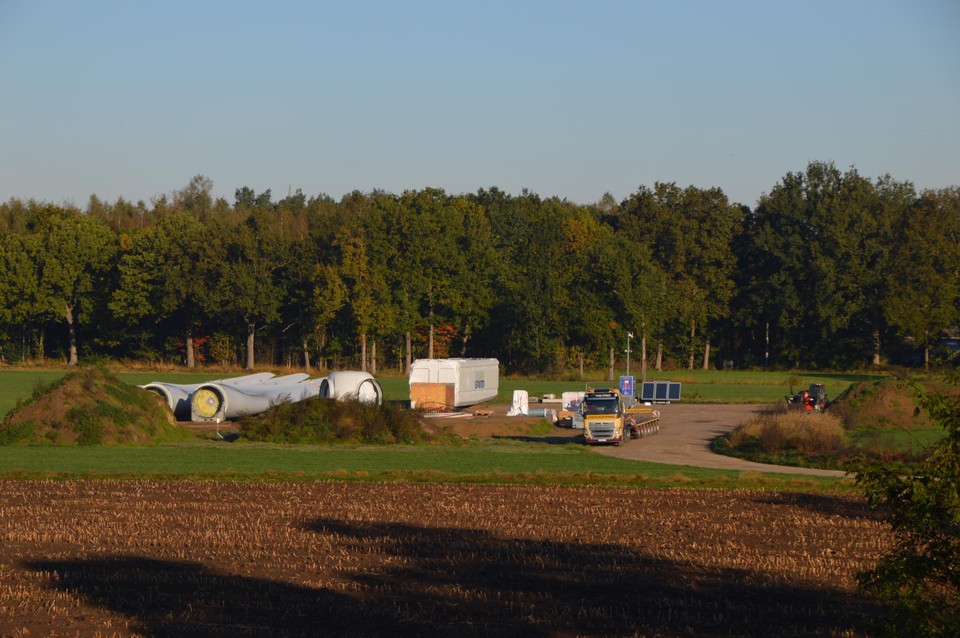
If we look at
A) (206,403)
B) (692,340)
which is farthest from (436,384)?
(692,340)

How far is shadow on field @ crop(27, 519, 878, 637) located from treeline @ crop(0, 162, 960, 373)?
245 ft

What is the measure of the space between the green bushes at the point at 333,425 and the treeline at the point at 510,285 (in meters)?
49.0

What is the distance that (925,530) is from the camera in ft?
27.7

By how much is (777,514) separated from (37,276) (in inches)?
3495

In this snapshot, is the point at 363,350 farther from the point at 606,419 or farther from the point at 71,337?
the point at 606,419

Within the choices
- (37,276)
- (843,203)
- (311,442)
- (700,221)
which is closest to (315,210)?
(37,276)

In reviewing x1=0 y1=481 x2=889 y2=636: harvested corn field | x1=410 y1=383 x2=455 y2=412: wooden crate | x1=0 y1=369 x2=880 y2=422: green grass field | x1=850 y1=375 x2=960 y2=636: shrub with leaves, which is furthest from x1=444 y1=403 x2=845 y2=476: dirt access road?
x1=850 y1=375 x2=960 y2=636: shrub with leaves

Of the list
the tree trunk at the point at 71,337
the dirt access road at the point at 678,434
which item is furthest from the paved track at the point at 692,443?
the tree trunk at the point at 71,337

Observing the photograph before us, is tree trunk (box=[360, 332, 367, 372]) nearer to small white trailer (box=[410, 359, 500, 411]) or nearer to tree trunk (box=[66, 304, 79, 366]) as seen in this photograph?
tree trunk (box=[66, 304, 79, 366])

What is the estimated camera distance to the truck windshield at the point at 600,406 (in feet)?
142

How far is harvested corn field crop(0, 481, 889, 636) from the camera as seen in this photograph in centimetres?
1404

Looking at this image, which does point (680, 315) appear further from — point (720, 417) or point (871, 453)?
point (871, 453)

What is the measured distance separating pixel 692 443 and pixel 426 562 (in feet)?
94.0

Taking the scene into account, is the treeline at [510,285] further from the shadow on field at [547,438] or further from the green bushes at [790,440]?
the green bushes at [790,440]
